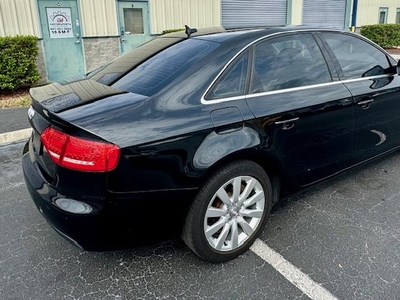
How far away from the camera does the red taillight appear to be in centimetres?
186

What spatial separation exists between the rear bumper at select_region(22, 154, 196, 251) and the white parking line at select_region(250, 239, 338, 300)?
72 cm

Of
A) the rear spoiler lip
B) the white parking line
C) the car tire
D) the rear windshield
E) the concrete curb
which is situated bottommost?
the white parking line

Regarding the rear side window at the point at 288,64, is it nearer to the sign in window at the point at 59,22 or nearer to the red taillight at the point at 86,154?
the red taillight at the point at 86,154

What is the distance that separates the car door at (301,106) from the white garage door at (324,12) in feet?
38.6

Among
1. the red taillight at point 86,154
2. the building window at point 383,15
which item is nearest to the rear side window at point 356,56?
the red taillight at point 86,154

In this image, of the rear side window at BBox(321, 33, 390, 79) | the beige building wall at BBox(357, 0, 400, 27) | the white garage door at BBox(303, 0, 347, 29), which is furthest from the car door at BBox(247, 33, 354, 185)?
the beige building wall at BBox(357, 0, 400, 27)

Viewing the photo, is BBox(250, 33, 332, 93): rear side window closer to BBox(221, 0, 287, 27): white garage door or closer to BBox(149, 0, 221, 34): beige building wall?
BBox(149, 0, 221, 34): beige building wall

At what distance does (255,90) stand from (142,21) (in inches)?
298

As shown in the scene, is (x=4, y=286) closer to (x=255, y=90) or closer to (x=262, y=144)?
(x=262, y=144)

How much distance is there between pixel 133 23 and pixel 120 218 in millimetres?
8078

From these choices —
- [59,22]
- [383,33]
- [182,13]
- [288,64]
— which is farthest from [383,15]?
[288,64]

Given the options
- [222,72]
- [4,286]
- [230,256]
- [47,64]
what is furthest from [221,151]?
[47,64]

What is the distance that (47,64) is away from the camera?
8.12 metres

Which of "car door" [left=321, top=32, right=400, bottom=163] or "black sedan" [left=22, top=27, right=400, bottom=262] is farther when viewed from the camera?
"car door" [left=321, top=32, right=400, bottom=163]
